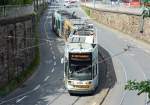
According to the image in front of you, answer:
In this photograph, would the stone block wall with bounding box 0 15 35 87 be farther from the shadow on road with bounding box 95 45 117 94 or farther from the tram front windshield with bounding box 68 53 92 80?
the shadow on road with bounding box 95 45 117 94

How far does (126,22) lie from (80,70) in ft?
117

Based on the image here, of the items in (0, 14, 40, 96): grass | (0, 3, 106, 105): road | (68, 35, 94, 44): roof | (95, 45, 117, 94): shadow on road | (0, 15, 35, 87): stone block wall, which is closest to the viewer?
(0, 3, 106, 105): road

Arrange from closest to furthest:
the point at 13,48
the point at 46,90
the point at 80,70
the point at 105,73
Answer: the point at 80,70 → the point at 46,90 → the point at 13,48 → the point at 105,73

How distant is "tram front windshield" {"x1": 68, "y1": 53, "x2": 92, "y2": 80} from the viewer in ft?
104

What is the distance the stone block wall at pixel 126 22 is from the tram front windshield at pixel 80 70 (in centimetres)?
2637


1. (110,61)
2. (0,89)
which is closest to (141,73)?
(110,61)

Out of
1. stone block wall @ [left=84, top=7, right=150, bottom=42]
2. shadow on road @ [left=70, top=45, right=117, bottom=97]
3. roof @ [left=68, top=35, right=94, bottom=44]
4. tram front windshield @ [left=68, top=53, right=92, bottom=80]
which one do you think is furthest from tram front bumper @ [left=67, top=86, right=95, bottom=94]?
stone block wall @ [left=84, top=7, right=150, bottom=42]

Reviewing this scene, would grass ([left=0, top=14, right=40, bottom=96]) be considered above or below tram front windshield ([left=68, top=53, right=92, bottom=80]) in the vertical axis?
below

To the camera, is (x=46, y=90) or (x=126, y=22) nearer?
(x=46, y=90)

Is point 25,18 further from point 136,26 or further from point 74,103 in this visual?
point 136,26

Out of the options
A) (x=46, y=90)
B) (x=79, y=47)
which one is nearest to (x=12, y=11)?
(x=46, y=90)

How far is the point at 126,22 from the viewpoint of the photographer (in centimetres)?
6588

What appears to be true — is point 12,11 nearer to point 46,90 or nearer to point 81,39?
point 81,39

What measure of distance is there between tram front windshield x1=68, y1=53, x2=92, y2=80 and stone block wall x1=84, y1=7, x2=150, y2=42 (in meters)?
26.4
